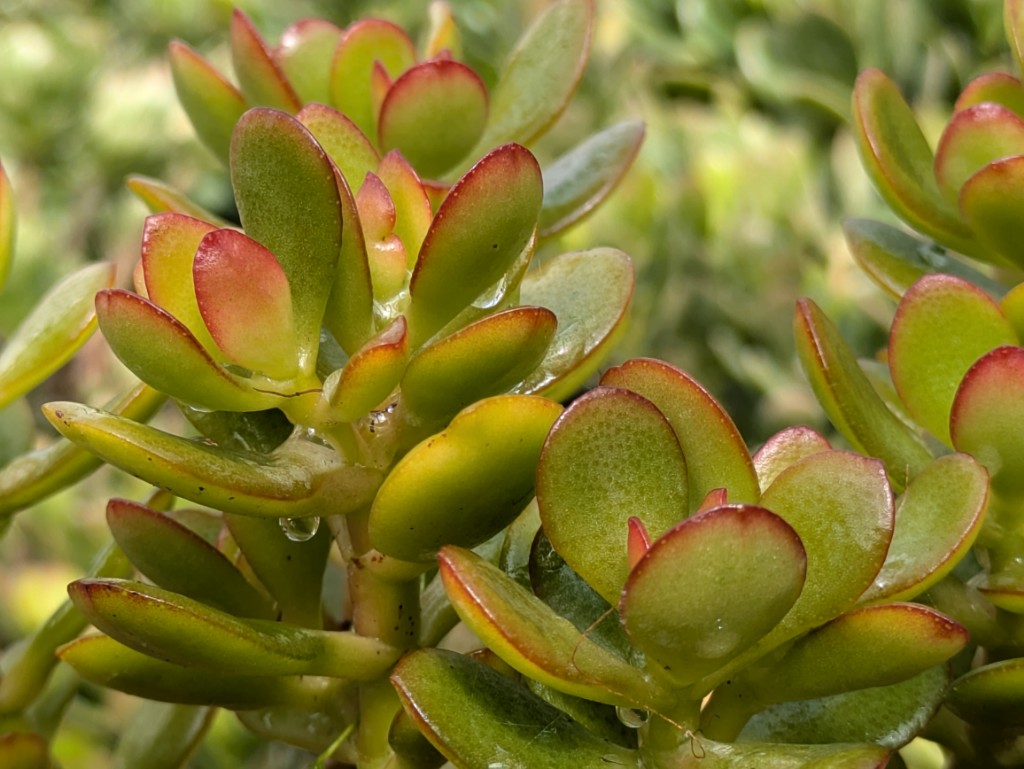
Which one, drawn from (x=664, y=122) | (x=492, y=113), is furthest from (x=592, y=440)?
(x=664, y=122)

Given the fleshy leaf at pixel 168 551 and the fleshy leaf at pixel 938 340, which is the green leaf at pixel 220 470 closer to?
the fleshy leaf at pixel 168 551

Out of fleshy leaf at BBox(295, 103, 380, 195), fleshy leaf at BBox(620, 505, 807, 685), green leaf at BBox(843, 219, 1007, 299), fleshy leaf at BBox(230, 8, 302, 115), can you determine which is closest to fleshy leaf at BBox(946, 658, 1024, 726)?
fleshy leaf at BBox(620, 505, 807, 685)

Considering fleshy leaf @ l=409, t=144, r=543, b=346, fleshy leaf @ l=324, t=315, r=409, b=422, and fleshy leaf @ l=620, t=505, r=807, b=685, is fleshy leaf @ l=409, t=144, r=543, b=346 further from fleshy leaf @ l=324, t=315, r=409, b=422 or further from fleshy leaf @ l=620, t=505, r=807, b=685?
fleshy leaf @ l=620, t=505, r=807, b=685

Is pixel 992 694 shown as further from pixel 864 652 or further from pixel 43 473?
pixel 43 473

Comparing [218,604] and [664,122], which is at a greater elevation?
[218,604]

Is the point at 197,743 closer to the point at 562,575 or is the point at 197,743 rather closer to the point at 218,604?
the point at 218,604

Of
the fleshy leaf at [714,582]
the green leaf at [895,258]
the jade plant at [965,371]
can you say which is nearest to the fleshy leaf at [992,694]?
the jade plant at [965,371]

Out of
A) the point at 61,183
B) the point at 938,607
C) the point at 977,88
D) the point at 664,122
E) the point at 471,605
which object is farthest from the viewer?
the point at 61,183

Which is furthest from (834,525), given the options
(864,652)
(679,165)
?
(679,165)
